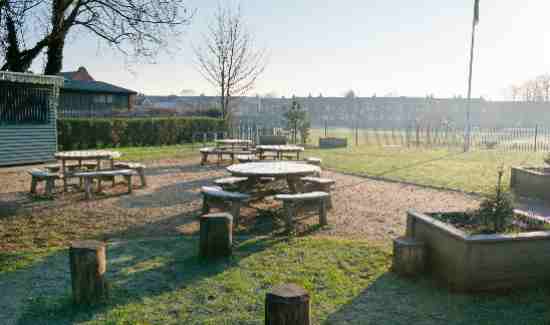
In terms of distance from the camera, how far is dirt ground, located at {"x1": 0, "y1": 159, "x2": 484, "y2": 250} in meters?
5.88

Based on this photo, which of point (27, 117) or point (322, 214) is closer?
point (322, 214)

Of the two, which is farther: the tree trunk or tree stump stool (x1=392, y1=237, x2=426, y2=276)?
the tree trunk

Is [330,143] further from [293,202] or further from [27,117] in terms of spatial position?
[293,202]

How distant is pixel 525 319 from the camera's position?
11.1 feet

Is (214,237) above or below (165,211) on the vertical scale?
above

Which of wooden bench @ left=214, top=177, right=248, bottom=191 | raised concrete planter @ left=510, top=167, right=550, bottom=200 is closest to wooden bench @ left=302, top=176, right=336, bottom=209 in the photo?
wooden bench @ left=214, top=177, right=248, bottom=191

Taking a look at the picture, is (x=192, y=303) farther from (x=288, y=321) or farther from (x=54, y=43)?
(x=54, y=43)

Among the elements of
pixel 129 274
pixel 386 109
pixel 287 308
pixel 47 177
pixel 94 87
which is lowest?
pixel 129 274

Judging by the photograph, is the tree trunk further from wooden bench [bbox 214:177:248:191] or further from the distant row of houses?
the distant row of houses

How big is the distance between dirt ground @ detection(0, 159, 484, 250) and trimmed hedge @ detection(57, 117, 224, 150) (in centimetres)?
718

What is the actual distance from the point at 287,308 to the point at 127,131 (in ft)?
59.8

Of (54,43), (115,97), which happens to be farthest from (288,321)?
(115,97)

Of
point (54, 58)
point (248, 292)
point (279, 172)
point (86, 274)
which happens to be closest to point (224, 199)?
point (279, 172)

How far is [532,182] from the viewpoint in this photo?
847cm
